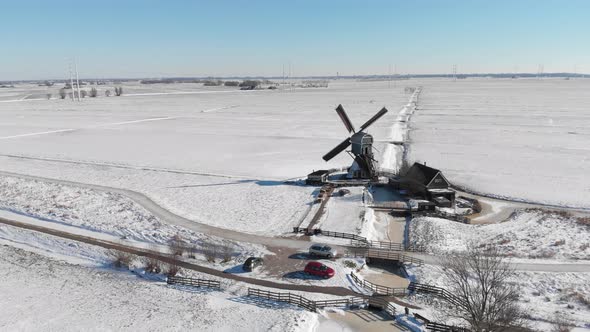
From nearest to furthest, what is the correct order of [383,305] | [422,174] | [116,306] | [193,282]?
[383,305] < [116,306] < [193,282] < [422,174]

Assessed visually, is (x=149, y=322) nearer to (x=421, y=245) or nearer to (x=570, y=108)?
(x=421, y=245)

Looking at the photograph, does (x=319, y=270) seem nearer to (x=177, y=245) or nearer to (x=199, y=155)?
(x=177, y=245)

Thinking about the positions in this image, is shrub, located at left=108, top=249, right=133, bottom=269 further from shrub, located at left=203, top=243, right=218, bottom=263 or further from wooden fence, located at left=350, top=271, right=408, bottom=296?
wooden fence, located at left=350, top=271, right=408, bottom=296

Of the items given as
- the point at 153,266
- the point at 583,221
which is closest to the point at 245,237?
the point at 153,266

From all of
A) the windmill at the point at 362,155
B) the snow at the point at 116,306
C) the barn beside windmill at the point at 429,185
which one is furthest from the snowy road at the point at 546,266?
the windmill at the point at 362,155

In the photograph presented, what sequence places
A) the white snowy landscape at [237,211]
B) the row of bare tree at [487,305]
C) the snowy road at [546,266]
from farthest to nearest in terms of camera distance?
the snowy road at [546,266] → the white snowy landscape at [237,211] → the row of bare tree at [487,305]

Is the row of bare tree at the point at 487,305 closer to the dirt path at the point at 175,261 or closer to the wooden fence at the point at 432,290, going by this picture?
the wooden fence at the point at 432,290
